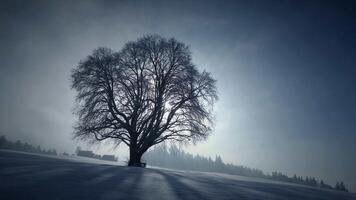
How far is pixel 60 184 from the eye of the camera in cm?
433

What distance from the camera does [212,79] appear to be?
777 inches

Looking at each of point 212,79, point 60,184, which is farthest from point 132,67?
point 60,184

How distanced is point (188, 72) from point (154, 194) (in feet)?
50.5

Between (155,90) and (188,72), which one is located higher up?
(188,72)

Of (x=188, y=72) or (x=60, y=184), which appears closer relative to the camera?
(x=60, y=184)

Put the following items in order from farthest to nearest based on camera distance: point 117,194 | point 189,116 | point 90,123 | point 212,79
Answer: point 212,79 < point 189,116 < point 90,123 < point 117,194

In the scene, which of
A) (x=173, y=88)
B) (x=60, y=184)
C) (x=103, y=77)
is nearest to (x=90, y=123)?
(x=103, y=77)

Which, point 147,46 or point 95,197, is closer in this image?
point 95,197

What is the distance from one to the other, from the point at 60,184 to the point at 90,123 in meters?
13.4

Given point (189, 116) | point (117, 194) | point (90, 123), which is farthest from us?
point (189, 116)

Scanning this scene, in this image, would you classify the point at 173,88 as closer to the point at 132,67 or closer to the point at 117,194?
the point at 132,67

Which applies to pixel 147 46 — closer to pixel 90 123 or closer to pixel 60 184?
→ pixel 90 123

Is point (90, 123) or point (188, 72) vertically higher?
point (188, 72)

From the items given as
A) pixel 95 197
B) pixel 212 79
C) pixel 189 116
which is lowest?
pixel 95 197
